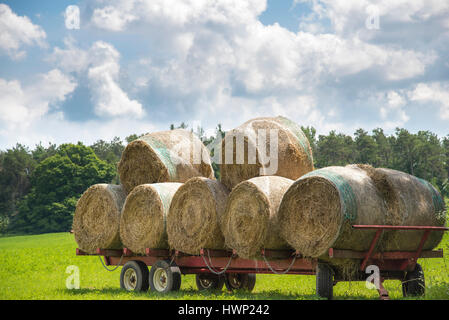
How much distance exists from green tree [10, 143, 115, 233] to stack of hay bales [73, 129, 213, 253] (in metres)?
48.7

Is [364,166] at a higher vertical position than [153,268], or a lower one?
higher

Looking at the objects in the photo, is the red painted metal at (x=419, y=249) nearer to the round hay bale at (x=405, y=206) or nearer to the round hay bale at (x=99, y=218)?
the round hay bale at (x=405, y=206)

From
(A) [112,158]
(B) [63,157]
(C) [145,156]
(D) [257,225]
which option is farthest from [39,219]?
(D) [257,225]

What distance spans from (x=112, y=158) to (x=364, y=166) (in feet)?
246

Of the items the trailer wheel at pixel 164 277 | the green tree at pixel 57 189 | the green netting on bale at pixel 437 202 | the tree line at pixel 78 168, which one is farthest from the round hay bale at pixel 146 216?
the green tree at pixel 57 189

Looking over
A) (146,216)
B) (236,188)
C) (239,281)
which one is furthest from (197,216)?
(239,281)

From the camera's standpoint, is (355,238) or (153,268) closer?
(355,238)

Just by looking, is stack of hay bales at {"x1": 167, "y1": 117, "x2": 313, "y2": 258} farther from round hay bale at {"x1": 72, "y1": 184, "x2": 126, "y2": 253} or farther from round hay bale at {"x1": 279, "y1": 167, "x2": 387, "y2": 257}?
A: round hay bale at {"x1": 72, "y1": 184, "x2": 126, "y2": 253}

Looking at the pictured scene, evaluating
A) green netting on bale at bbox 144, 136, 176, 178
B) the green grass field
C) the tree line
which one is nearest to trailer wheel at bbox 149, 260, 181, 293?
the green grass field

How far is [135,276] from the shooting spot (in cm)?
1560

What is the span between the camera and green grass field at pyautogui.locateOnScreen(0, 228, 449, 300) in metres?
13.0

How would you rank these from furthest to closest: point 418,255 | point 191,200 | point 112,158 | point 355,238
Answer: point 112,158 → point 191,200 → point 418,255 → point 355,238

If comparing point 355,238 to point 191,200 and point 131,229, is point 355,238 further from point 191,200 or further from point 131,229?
point 131,229

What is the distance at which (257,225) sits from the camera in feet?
39.0
